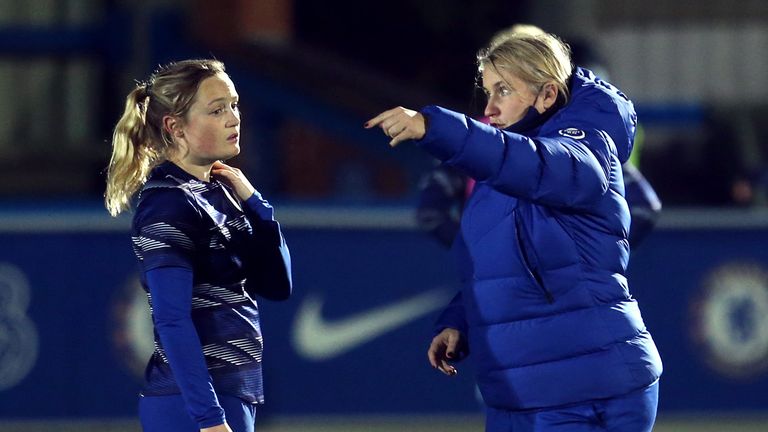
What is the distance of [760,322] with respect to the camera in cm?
959

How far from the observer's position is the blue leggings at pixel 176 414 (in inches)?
164

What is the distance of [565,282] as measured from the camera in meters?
4.11

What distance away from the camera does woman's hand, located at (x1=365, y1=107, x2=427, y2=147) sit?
3.70 meters

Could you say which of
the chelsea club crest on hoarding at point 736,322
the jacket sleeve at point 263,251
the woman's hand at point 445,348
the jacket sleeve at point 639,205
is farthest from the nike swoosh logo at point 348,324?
the jacket sleeve at point 263,251

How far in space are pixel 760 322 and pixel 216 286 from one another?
19.6ft

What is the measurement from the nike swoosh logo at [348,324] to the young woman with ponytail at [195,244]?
4.98 meters

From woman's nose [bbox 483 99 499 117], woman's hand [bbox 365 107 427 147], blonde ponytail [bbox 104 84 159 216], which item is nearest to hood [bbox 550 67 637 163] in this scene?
woman's nose [bbox 483 99 499 117]

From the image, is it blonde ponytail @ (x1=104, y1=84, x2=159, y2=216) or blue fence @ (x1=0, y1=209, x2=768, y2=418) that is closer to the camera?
blonde ponytail @ (x1=104, y1=84, x2=159, y2=216)

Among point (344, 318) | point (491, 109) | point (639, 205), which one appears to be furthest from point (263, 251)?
point (344, 318)

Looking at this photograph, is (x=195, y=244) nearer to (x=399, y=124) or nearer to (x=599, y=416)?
(x=399, y=124)

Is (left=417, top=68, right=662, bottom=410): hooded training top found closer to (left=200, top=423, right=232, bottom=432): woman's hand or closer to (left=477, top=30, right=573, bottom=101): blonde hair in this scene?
(left=477, top=30, right=573, bottom=101): blonde hair

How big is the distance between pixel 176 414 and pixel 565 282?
3.38 feet

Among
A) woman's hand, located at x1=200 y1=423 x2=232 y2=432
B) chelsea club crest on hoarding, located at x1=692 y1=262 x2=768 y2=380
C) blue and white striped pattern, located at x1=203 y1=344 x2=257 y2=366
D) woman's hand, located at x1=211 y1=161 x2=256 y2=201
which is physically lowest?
chelsea club crest on hoarding, located at x1=692 y1=262 x2=768 y2=380

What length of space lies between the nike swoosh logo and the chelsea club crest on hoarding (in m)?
1.51
